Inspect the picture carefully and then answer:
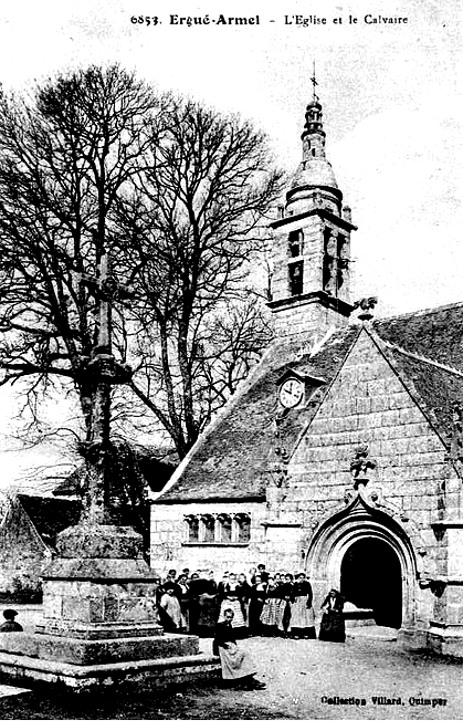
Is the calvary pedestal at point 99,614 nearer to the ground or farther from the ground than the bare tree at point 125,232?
nearer to the ground

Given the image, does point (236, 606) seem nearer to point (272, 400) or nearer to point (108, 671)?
point (108, 671)

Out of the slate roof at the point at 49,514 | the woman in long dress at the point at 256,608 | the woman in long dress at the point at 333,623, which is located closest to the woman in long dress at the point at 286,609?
the woman in long dress at the point at 256,608

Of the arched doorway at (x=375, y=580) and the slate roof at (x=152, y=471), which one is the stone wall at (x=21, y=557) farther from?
the arched doorway at (x=375, y=580)

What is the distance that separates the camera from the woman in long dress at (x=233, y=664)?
1052 centimetres

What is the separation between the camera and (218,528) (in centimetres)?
2059

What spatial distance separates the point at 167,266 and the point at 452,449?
12.9m

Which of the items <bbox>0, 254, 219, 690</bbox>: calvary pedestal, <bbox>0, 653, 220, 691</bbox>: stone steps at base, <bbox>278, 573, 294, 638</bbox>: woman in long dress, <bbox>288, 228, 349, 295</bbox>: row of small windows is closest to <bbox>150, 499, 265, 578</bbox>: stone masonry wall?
<bbox>278, 573, 294, 638</bbox>: woman in long dress

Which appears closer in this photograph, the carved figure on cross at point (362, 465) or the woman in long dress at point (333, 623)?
the woman in long dress at point (333, 623)

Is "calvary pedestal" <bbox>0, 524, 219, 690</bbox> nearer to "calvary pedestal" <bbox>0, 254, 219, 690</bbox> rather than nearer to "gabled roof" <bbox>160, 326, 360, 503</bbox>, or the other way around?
"calvary pedestal" <bbox>0, 254, 219, 690</bbox>

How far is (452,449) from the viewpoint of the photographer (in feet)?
49.1

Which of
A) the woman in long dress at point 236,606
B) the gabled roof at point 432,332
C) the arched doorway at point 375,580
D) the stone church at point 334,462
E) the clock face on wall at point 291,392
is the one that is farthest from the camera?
the clock face on wall at point 291,392

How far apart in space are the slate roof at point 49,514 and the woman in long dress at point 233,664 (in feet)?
56.9

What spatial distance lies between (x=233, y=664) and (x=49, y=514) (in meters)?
18.8

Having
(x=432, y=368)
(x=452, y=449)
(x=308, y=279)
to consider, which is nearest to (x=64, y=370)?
(x=308, y=279)
